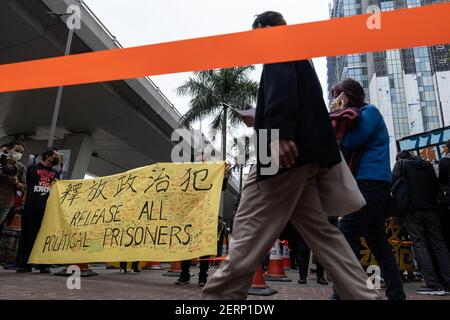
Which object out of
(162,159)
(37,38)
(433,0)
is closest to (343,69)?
(433,0)

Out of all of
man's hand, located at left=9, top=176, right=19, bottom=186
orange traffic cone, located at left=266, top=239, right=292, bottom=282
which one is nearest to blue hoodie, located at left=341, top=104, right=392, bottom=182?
orange traffic cone, located at left=266, top=239, right=292, bottom=282

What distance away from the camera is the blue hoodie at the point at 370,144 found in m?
3.24

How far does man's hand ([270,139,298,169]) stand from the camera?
2.02 metres

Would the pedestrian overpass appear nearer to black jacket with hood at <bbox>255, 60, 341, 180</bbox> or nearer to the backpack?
the backpack

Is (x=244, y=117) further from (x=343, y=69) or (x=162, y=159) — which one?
(x=343, y=69)

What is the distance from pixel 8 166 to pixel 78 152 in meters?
15.2

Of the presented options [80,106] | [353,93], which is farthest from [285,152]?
[80,106]

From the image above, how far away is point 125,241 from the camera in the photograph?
5.43 m

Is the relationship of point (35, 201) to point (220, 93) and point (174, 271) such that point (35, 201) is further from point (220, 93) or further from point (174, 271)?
point (220, 93)

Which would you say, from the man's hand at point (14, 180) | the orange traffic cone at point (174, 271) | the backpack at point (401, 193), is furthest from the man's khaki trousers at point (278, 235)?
the orange traffic cone at point (174, 271)

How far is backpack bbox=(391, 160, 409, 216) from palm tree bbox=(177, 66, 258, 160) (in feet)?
62.5

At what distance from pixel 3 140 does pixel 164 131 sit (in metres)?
10.9

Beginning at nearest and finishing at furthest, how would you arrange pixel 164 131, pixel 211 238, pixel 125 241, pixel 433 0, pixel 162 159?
pixel 211 238 < pixel 125 241 < pixel 164 131 < pixel 162 159 < pixel 433 0

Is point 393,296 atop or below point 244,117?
below
